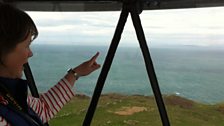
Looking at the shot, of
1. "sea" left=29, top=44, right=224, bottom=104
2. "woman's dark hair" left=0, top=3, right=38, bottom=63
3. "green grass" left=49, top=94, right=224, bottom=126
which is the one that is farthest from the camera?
"green grass" left=49, top=94, right=224, bottom=126

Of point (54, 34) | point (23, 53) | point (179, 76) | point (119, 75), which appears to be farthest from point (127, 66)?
point (23, 53)

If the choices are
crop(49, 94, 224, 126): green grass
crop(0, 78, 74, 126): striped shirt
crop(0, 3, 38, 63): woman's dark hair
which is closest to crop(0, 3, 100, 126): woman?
crop(0, 3, 38, 63): woman's dark hair

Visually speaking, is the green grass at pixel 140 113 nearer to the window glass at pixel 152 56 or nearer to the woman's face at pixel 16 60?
the window glass at pixel 152 56

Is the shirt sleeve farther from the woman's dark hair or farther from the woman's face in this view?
the woman's dark hair

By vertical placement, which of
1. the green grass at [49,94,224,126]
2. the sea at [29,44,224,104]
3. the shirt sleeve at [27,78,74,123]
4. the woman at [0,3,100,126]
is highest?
the woman at [0,3,100,126]

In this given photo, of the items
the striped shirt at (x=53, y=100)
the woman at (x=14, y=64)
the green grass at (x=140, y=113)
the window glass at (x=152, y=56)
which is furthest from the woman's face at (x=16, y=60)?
the green grass at (x=140, y=113)

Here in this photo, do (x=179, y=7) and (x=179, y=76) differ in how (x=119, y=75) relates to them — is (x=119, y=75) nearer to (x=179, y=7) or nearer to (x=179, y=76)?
(x=179, y=76)
